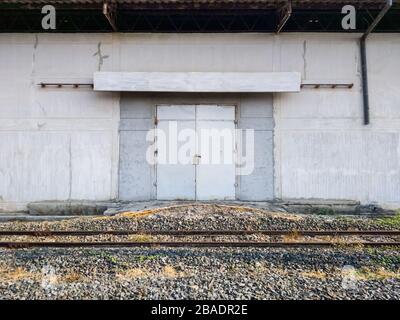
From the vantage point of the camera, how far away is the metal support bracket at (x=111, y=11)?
8.75 metres

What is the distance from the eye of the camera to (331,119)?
973cm

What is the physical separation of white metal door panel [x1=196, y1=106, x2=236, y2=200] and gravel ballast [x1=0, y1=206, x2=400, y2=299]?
380cm

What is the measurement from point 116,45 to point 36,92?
9.45 feet

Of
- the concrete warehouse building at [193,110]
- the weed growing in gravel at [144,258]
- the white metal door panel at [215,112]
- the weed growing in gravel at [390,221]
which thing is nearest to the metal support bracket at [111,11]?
the concrete warehouse building at [193,110]

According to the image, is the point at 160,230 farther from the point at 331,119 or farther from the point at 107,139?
the point at 331,119

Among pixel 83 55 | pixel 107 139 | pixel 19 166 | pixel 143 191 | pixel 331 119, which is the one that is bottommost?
pixel 143 191

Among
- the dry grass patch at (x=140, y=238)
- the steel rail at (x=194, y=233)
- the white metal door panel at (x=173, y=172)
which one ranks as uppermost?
the white metal door panel at (x=173, y=172)

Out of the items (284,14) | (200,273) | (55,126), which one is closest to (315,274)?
(200,273)

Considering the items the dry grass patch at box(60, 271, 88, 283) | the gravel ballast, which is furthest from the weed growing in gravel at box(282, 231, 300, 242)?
the dry grass patch at box(60, 271, 88, 283)

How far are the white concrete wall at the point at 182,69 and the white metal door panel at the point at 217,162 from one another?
1.42 meters

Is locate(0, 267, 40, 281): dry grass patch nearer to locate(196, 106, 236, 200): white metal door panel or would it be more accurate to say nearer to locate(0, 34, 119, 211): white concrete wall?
locate(0, 34, 119, 211): white concrete wall

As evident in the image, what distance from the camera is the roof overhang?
9.26 m

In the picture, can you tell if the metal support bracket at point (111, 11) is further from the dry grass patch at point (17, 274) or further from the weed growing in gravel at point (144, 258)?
the dry grass patch at point (17, 274)
